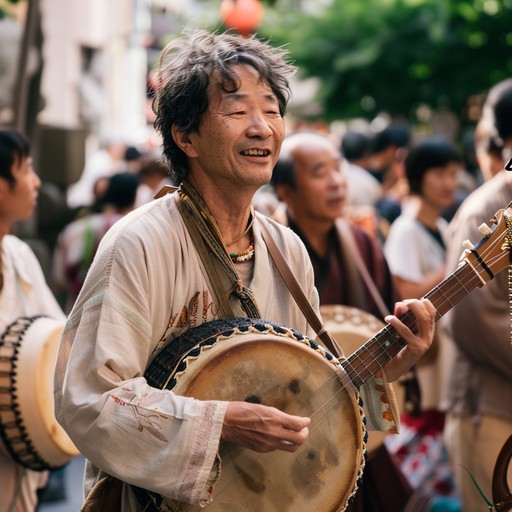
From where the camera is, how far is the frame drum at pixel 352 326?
496 cm

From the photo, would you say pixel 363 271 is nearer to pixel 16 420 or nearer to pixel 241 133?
pixel 16 420

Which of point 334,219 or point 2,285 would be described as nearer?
point 2,285

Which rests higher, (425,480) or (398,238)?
(398,238)

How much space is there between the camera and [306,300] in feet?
11.5

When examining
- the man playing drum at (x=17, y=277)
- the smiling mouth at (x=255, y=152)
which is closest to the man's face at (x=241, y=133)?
the smiling mouth at (x=255, y=152)

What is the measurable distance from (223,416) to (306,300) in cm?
61

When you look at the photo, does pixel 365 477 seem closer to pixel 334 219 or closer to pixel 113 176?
pixel 334 219

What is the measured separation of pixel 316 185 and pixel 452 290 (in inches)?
82.1

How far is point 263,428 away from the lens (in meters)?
3.02

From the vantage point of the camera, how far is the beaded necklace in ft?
11.2

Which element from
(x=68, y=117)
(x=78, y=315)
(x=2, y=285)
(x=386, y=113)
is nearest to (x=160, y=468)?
(x=78, y=315)

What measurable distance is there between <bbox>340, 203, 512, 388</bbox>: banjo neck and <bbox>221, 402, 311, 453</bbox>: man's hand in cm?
43

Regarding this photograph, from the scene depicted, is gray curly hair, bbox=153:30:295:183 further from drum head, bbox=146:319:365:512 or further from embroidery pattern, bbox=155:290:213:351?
drum head, bbox=146:319:365:512

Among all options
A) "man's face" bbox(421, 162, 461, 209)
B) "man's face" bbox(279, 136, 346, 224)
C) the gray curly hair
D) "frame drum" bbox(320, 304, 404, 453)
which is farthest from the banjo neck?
"man's face" bbox(421, 162, 461, 209)
